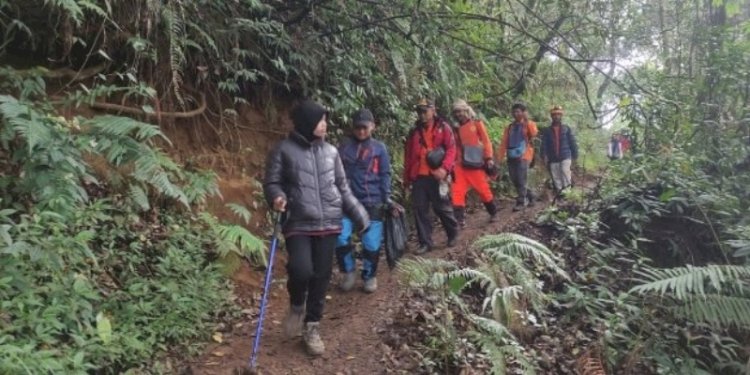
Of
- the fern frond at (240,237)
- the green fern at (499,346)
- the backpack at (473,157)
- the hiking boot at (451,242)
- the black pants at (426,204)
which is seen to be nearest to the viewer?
the green fern at (499,346)

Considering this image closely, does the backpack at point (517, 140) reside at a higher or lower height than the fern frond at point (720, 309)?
higher

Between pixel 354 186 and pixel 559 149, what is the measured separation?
255 inches

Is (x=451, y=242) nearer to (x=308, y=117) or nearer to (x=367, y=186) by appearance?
(x=367, y=186)

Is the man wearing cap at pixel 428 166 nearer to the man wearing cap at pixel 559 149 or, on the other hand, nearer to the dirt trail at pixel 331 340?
the dirt trail at pixel 331 340

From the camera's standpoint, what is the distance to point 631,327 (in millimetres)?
6438

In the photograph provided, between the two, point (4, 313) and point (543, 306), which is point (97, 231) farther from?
point (543, 306)

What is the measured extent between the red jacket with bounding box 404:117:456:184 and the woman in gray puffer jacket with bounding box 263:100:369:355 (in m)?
3.02

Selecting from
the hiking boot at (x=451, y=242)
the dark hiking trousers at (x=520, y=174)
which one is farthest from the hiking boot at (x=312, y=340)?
the dark hiking trousers at (x=520, y=174)

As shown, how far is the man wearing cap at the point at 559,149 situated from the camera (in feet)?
37.9

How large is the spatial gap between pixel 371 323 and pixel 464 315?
929 mm

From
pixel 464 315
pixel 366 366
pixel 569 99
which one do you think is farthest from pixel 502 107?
pixel 366 366

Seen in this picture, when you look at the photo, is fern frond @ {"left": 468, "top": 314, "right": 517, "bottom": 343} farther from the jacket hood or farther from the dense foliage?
the jacket hood

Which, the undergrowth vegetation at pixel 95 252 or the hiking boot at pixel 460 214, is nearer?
the undergrowth vegetation at pixel 95 252

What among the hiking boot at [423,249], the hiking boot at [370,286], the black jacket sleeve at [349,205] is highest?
the black jacket sleeve at [349,205]
